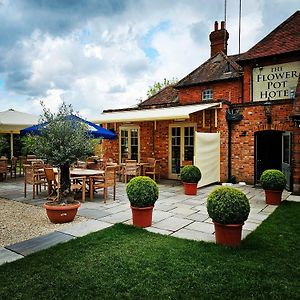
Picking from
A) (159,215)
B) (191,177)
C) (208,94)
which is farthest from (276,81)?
(159,215)

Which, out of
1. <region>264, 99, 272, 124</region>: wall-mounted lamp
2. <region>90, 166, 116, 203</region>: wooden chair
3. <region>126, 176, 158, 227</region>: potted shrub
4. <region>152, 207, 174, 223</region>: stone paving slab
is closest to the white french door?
<region>264, 99, 272, 124</region>: wall-mounted lamp

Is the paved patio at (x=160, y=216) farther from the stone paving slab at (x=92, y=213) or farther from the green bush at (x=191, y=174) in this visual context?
the green bush at (x=191, y=174)

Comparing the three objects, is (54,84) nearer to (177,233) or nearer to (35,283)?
(177,233)

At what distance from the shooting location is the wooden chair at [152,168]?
13.7 meters

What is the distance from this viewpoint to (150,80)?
1853 inches

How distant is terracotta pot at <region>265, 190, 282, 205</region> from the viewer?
8.45 meters

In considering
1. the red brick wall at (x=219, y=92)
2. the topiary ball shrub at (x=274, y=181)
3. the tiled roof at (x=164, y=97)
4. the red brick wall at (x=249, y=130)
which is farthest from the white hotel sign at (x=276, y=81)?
the tiled roof at (x=164, y=97)

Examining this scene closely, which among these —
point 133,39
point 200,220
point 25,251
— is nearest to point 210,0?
point 133,39

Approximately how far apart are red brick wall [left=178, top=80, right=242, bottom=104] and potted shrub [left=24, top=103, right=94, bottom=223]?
→ 1160 cm

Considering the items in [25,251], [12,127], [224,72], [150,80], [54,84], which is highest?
[150,80]

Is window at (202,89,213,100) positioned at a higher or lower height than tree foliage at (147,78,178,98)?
lower

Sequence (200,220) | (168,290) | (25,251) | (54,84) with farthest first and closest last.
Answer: (54,84) < (200,220) < (25,251) < (168,290)

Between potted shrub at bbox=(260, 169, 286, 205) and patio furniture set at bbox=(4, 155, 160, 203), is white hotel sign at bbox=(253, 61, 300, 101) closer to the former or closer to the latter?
potted shrub at bbox=(260, 169, 286, 205)

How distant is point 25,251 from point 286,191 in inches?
389
